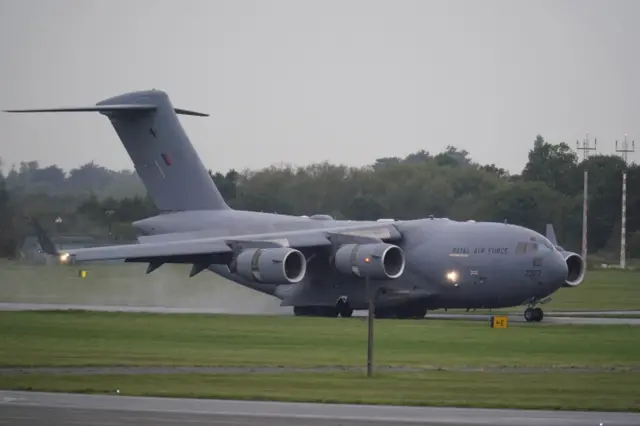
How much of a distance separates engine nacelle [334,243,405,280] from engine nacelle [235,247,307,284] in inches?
46.2

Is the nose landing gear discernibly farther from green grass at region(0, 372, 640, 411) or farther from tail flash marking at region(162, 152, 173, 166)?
green grass at region(0, 372, 640, 411)

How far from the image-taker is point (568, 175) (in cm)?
7219

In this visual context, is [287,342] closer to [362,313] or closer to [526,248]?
[526,248]

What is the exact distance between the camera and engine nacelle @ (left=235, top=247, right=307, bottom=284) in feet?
133

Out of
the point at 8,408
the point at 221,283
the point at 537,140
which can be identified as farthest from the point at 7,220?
the point at 537,140

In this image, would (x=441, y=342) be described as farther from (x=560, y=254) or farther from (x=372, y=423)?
(x=372, y=423)

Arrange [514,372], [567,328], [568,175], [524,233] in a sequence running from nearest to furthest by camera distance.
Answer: [514,372]
[567,328]
[524,233]
[568,175]

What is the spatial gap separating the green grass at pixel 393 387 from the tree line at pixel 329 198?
27399 millimetres

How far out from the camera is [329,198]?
58625mm

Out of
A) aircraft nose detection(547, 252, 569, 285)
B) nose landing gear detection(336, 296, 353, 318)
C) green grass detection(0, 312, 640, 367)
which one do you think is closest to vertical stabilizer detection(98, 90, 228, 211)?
nose landing gear detection(336, 296, 353, 318)

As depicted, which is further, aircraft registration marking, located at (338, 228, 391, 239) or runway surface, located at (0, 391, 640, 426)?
aircraft registration marking, located at (338, 228, 391, 239)

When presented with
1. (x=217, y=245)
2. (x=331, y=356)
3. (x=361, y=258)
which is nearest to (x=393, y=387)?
(x=331, y=356)

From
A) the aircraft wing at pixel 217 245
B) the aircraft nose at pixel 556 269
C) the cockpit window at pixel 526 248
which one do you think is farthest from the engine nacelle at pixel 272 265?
the aircraft nose at pixel 556 269

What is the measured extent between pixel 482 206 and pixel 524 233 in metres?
17.0
